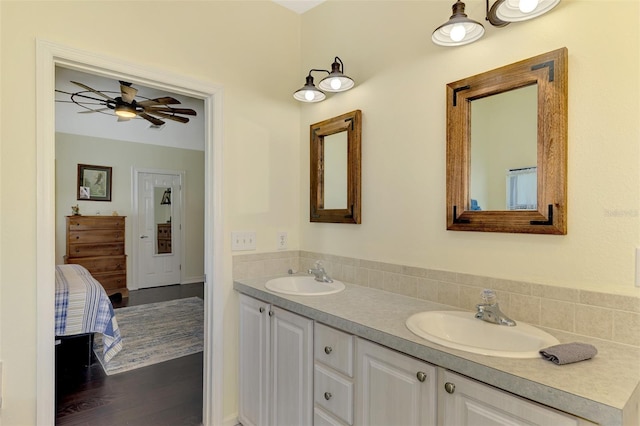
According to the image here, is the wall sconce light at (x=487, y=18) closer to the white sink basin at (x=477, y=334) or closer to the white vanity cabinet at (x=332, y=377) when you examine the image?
the white sink basin at (x=477, y=334)

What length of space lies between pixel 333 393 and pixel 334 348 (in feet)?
0.66

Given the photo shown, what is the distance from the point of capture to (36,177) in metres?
1.57

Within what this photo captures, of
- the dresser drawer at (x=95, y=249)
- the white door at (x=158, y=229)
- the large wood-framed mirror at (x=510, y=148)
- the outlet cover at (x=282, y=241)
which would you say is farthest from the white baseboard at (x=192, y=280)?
the large wood-framed mirror at (x=510, y=148)

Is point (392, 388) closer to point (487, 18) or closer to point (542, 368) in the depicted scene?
point (542, 368)

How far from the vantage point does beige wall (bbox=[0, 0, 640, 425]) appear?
49.0 inches

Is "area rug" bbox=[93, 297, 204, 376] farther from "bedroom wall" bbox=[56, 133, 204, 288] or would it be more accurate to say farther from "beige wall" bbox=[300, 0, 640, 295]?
"beige wall" bbox=[300, 0, 640, 295]

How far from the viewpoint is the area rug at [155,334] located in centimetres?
316

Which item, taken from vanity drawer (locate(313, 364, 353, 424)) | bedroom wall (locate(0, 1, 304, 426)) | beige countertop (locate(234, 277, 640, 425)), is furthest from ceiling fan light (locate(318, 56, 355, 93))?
vanity drawer (locate(313, 364, 353, 424))

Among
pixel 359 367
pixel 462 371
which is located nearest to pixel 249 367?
pixel 359 367

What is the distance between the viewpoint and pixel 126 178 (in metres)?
5.90

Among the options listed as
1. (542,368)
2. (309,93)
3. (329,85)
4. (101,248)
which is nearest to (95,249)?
(101,248)

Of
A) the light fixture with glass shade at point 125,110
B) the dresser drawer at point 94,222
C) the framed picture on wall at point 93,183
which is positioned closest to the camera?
the light fixture with glass shade at point 125,110

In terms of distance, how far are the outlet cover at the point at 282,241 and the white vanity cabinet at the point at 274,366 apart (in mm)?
464

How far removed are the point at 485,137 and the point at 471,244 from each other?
49 centimetres
